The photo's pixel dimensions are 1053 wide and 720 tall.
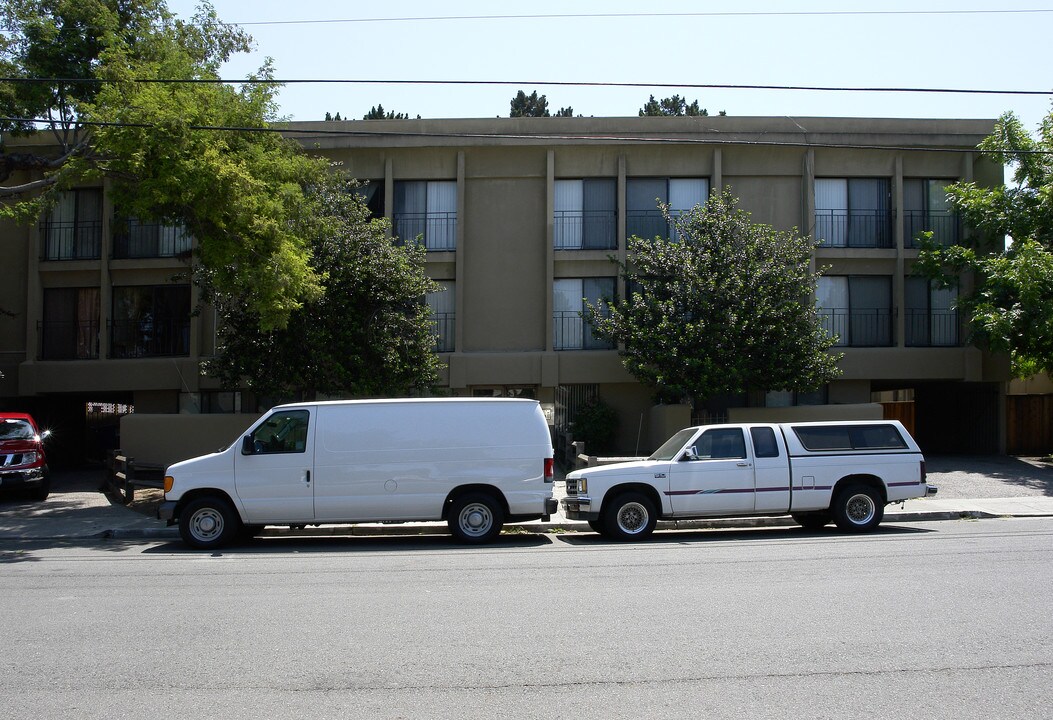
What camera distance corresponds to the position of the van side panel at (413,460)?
1297 cm

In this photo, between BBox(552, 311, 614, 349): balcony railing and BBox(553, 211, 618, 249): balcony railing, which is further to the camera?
BBox(553, 211, 618, 249): balcony railing

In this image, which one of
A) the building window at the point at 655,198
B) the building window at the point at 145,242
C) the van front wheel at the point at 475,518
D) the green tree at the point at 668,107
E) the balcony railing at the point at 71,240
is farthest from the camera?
the green tree at the point at 668,107

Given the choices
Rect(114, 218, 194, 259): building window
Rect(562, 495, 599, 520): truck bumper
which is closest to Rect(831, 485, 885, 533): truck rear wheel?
Rect(562, 495, 599, 520): truck bumper

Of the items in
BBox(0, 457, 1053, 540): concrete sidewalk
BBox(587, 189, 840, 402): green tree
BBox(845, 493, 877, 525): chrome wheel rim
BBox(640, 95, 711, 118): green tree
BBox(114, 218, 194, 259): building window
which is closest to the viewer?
BBox(845, 493, 877, 525): chrome wheel rim

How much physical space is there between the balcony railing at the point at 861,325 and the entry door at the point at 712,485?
12.6 m

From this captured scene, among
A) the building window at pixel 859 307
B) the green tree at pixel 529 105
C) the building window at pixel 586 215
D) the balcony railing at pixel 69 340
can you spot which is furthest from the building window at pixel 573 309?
the green tree at pixel 529 105

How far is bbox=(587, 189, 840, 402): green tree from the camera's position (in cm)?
2011

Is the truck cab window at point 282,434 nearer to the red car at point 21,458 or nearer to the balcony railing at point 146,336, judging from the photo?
the red car at point 21,458

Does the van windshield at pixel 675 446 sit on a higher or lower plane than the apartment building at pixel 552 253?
lower

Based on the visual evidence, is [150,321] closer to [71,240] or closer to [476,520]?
[71,240]

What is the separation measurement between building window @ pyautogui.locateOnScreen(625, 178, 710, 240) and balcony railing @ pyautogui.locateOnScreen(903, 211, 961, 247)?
222 inches

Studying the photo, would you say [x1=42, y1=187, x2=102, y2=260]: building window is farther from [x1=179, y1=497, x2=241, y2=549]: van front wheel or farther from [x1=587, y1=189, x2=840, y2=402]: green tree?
[x1=179, y1=497, x2=241, y2=549]: van front wheel

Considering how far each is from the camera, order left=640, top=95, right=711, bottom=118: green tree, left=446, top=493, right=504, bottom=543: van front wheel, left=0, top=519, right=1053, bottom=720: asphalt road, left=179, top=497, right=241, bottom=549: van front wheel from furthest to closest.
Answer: left=640, top=95, right=711, bottom=118: green tree < left=446, top=493, right=504, bottom=543: van front wheel < left=179, top=497, right=241, bottom=549: van front wheel < left=0, top=519, right=1053, bottom=720: asphalt road

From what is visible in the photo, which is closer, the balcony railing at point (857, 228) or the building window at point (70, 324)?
the balcony railing at point (857, 228)
